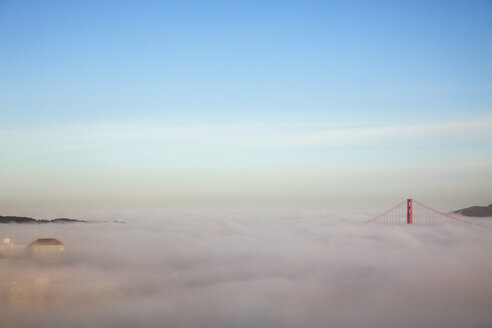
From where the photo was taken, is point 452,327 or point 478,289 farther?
point 478,289

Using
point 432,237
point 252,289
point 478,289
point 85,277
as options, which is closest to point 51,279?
point 85,277

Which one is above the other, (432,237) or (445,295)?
(432,237)

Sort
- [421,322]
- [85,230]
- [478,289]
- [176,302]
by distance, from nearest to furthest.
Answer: [421,322] → [176,302] → [478,289] → [85,230]

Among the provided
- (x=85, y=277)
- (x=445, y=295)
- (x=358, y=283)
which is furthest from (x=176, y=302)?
(x=445, y=295)

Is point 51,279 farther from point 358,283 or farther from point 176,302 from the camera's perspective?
point 358,283

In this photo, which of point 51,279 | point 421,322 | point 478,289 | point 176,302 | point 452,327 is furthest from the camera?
point 478,289

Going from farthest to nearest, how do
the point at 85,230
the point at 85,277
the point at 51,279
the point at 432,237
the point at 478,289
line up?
the point at 432,237 < the point at 85,230 < the point at 478,289 < the point at 85,277 < the point at 51,279

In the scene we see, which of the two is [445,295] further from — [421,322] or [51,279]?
[51,279]

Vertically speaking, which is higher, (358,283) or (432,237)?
(432,237)

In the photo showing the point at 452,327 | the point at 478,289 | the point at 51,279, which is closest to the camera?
the point at 51,279
